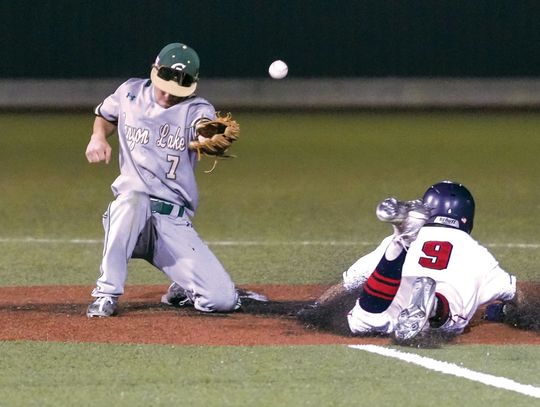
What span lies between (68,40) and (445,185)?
1593 cm

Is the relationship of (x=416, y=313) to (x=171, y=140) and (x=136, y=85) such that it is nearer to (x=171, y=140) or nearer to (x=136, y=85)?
(x=171, y=140)

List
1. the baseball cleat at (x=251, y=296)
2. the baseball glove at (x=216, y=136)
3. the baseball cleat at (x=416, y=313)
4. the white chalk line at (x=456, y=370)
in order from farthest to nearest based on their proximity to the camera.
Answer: the baseball cleat at (x=251, y=296) → the baseball glove at (x=216, y=136) → the baseball cleat at (x=416, y=313) → the white chalk line at (x=456, y=370)

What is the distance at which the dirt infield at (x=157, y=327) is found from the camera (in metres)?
5.57

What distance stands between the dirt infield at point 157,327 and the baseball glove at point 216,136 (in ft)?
2.92

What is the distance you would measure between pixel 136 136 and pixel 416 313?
196cm

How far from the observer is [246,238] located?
31.1 ft

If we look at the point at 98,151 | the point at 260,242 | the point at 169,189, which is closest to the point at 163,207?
the point at 169,189

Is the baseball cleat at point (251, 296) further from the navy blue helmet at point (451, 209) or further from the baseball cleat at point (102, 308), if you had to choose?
the navy blue helmet at point (451, 209)

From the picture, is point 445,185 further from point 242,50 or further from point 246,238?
point 242,50

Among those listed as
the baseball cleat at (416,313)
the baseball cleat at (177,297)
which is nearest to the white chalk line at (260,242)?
the baseball cleat at (177,297)

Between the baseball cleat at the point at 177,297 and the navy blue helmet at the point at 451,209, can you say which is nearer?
the navy blue helmet at the point at 451,209

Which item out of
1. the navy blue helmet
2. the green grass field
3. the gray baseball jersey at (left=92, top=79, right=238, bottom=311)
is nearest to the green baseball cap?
the gray baseball jersey at (left=92, top=79, right=238, bottom=311)

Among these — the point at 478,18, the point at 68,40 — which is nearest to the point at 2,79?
the point at 68,40

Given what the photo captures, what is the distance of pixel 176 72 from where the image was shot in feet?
20.5
